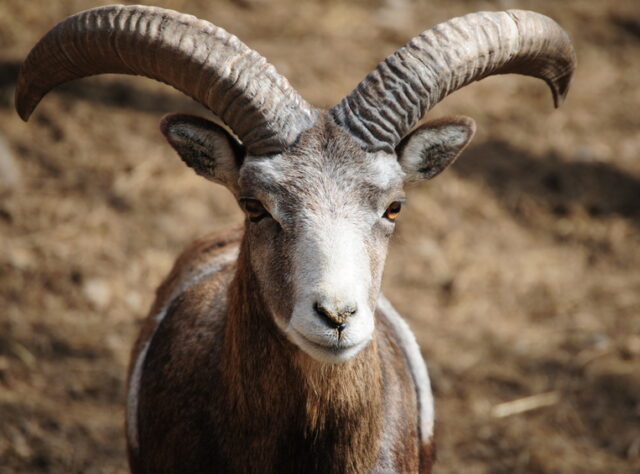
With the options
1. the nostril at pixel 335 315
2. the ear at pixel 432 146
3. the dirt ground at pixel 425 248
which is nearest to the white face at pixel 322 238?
the nostril at pixel 335 315

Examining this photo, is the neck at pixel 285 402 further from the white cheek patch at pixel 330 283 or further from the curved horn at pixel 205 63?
the curved horn at pixel 205 63

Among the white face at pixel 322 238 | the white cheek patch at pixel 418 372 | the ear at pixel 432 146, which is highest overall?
the ear at pixel 432 146

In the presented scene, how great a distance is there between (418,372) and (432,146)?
1.56 m

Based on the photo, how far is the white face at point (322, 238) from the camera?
352cm

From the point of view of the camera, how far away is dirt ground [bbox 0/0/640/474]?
22.7 ft

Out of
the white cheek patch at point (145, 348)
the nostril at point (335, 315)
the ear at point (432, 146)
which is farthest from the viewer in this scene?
the white cheek patch at point (145, 348)

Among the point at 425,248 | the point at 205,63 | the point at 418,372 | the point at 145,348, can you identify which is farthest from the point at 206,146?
the point at 425,248

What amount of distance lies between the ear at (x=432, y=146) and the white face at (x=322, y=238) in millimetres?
288

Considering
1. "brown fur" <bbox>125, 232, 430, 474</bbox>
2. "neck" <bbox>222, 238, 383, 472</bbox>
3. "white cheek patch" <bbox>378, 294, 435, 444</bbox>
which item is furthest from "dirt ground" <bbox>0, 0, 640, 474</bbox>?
"neck" <bbox>222, 238, 383, 472</bbox>

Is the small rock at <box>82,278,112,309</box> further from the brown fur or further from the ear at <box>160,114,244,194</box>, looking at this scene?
the ear at <box>160,114,244,194</box>

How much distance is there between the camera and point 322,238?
3.67 meters

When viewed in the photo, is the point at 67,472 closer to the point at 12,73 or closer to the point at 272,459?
the point at 272,459

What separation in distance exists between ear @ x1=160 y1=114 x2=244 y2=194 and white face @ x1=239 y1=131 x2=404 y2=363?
0.24 metres

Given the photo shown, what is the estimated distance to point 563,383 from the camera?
7578 mm
